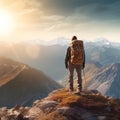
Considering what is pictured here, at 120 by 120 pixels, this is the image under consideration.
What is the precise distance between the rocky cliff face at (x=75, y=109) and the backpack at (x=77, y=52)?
3121 millimetres

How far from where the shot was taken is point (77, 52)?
92.9ft

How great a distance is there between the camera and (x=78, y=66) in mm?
29266

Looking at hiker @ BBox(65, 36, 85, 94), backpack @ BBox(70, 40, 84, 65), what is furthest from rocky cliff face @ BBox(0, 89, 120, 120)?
backpack @ BBox(70, 40, 84, 65)

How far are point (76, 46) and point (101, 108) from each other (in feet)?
19.6

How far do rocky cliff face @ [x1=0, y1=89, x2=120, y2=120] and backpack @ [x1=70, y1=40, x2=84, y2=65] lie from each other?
10.2ft

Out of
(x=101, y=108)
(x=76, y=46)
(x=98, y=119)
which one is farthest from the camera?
(x=76, y=46)

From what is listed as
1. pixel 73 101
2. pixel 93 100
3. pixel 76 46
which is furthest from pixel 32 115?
pixel 76 46

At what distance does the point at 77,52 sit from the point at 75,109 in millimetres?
5394

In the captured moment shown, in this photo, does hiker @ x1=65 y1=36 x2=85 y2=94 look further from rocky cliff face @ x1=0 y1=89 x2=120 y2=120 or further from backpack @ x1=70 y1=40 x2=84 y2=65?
rocky cliff face @ x1=0 y1=89 x2=120 y2=120

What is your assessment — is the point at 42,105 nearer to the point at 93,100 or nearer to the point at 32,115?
the point at 32,115

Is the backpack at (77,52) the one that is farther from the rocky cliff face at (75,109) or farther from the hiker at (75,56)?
the rocky cliff face at (75,109)

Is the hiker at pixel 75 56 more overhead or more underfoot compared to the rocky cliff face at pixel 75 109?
more overhead

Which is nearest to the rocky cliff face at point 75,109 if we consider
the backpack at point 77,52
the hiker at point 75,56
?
the hiker at point 75,56

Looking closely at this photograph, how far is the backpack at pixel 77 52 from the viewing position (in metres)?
28.1
